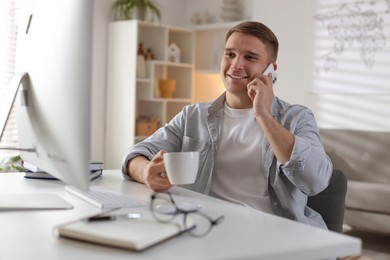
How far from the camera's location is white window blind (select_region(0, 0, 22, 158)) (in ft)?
16.6

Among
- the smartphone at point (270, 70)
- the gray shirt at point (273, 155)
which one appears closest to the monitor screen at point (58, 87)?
the gray shirt at point (273, 155)

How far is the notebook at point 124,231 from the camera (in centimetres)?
106

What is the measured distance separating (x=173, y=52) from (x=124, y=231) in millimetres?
4848

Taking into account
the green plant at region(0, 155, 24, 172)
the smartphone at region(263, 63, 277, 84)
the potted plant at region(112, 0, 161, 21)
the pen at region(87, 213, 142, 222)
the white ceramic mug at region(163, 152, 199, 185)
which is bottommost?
the green plant at region(0, 155, 24, 172)

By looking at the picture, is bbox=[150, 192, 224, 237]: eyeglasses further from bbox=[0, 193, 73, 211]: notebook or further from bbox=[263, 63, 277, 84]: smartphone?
bbox=[263, 63, 277, 84]: smartphone

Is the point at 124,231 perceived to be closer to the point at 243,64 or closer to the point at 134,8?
the point at 243,64

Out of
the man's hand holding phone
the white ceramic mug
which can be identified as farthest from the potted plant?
the white ceramic mug

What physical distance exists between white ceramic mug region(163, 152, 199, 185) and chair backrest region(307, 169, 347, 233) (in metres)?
0.52

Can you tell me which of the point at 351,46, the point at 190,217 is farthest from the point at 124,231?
the point at 351,46

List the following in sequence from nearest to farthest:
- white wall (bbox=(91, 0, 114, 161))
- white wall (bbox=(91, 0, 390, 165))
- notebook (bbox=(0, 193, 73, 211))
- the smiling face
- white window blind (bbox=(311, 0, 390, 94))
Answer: notebook (bbox=(0, 193, 73, 211)) → the smiling face → white window blind (bbox=(311, 0, 390, 94)) → white wall (bbox=(91, 0, 390, 165)) → white wall (bbox=(91, 0, 114, 161))

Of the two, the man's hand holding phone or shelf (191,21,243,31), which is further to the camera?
shelf (191,21,243,31)

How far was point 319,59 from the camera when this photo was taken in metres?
5.05

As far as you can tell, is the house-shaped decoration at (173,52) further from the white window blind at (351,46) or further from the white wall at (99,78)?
the white window blind at (351,46)

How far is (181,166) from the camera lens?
4.86 feet
